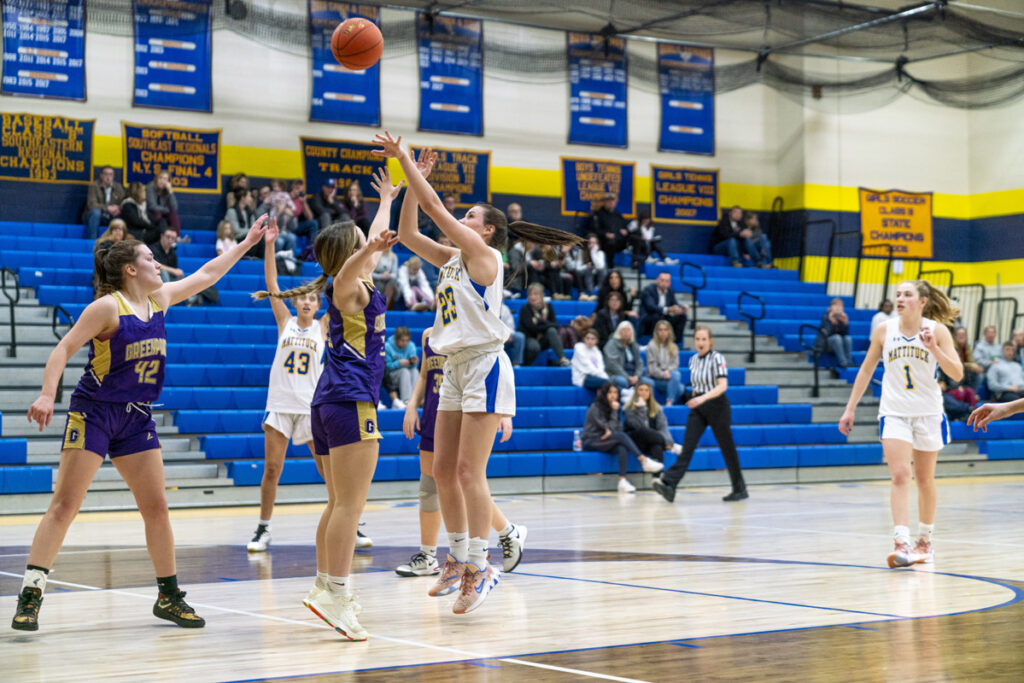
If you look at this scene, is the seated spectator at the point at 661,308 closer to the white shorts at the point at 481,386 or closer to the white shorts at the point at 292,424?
the white shorts at the point at 292,424

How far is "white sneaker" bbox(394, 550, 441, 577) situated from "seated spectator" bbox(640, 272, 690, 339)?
10.6 meters

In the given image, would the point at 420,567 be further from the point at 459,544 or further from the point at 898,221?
the point at 898,221

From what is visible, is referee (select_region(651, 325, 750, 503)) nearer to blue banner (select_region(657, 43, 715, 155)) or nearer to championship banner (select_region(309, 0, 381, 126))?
championship banner (select_region(309, 0, 381, 126))

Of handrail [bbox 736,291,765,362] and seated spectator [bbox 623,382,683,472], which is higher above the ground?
handrail [bbox 736,291,765,362]

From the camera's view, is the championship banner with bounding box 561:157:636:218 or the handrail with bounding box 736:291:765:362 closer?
the handrail with bounding box 736:291:765:362

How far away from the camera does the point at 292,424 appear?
8.31m

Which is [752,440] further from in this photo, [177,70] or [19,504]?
[177,70]

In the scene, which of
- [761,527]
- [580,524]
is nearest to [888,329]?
[761,527]

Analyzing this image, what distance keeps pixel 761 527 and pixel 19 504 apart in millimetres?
6689

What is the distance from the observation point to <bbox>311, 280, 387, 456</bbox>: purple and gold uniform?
4949 millimetres

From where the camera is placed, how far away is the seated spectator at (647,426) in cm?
1393

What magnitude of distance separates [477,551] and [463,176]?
15.3 meters

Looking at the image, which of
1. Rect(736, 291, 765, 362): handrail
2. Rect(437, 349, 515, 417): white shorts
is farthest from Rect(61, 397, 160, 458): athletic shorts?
Rect(736, 291, 765, 362): handrail

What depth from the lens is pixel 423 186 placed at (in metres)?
→ 5.12
